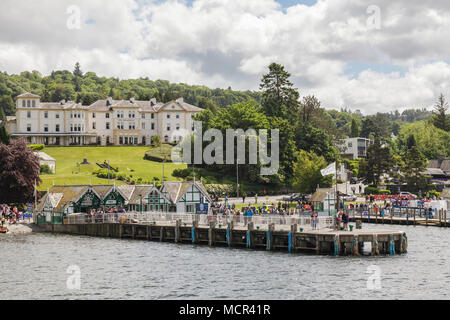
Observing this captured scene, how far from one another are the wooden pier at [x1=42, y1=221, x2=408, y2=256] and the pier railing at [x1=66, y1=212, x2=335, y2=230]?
77cm

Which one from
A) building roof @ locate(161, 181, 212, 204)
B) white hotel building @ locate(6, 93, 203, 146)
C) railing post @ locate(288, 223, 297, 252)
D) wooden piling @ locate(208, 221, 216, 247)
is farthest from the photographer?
white hotel building @ locate(6, 93, 203, 146)

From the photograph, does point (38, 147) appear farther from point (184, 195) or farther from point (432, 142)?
point (432, 142)

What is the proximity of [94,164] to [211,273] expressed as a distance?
80.7 metres

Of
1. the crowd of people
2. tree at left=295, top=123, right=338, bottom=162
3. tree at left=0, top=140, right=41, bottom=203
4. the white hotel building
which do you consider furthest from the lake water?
the white hotel building

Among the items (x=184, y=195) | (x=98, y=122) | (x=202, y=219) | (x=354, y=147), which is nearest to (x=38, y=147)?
(x=98, y=122)

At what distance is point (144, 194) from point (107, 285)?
33.4 m

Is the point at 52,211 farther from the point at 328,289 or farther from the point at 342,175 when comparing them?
the point at 342,175

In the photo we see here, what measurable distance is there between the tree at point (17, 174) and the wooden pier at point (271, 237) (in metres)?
17.9

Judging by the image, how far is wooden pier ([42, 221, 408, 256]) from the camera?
162 ft

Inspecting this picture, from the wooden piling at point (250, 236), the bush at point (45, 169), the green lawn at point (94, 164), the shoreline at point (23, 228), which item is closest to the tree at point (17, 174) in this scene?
the shoreline at point (23, 228)

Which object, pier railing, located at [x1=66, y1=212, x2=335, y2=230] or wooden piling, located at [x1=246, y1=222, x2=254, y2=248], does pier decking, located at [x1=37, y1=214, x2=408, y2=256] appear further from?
pier railing, located at [x1=66, y1=212, x2=335, y2=230]

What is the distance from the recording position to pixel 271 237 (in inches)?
2098
